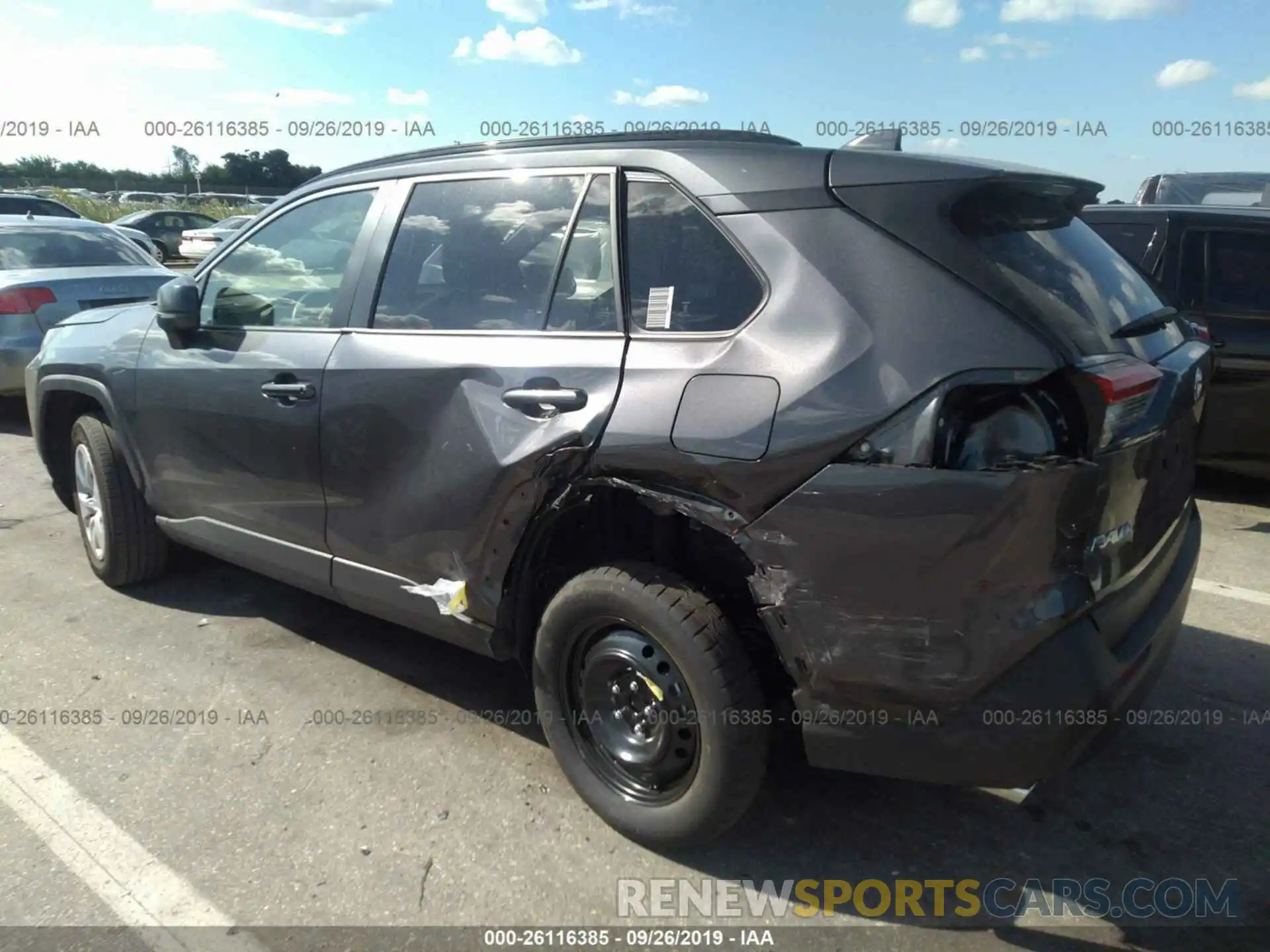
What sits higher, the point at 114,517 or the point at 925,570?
the point at 925,570

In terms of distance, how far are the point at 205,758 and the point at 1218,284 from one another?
5894 mm

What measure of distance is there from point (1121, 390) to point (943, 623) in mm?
670

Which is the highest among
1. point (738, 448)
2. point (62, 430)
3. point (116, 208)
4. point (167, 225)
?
point (116, 208)

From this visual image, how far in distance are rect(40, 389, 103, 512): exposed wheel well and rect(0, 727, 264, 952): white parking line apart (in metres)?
2.03

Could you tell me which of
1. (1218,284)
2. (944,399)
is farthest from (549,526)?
(1218,284)

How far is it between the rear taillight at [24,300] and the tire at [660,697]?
6607mm

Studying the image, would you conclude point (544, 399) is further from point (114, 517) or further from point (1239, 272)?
point (1239, 272)

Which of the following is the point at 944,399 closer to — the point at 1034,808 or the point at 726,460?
the point at 726,460

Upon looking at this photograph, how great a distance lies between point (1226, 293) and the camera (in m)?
5.73

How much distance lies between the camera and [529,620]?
9.85 ft

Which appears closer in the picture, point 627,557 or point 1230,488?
point 627,557

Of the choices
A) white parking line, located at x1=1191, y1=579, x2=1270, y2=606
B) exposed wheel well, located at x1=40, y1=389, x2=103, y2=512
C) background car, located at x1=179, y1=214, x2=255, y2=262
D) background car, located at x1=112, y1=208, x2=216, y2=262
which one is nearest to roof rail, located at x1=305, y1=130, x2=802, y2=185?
exposed wheel well, located at x1=40, y1=389, x2=103, y2=512

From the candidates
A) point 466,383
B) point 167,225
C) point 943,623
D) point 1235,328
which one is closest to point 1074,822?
point 943,623

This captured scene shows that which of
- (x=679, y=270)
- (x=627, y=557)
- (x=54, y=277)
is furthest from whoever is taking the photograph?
(x=54, y=277)
